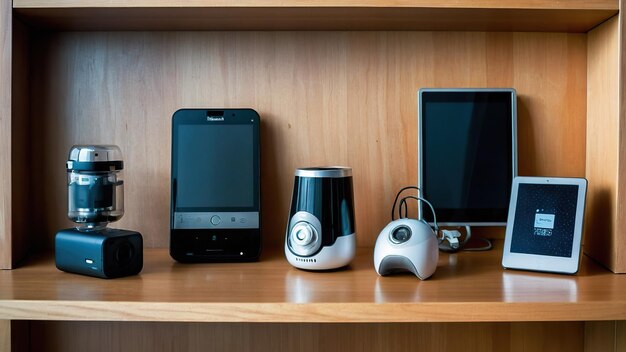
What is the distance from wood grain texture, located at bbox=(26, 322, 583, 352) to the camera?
3.46 ft

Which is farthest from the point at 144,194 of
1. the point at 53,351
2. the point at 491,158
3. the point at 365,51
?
the point at 491,158

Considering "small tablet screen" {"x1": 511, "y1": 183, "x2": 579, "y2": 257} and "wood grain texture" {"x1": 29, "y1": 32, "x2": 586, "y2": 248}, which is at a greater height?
"wood grain texture" {"x1": 29, "y1": 32, "x2": 586, "y2": 248}

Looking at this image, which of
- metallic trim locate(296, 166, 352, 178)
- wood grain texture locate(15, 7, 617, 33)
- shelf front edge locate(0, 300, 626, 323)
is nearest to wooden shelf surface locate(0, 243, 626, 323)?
shelf front edge locate(0, 300, 626, 323)

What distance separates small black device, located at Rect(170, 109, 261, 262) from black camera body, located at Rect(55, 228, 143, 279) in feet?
0.33

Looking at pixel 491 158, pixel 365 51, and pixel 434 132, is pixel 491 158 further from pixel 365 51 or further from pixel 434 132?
pixel 365 51

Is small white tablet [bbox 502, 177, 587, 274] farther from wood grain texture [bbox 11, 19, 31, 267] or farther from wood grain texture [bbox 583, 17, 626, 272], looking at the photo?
wood grain texture [bbox 11, 19, 31, 267]

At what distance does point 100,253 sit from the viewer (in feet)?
2.72

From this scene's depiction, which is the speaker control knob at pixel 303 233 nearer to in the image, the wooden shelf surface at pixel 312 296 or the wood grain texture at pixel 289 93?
the wooden shelf surface at pixel 312 296

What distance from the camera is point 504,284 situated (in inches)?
32.1

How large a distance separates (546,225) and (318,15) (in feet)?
1.60

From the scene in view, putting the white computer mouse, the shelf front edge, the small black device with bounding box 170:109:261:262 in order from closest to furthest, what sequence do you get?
the shelf front edge, the white computer mouse, the small black device with bounding box 170:109:261:262

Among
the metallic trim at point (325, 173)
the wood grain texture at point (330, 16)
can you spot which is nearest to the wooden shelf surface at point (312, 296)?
the metallic trim at point (325, 173)

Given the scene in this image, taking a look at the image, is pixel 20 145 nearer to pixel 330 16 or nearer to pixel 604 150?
pixel 330 16

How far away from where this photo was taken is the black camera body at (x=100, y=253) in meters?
0.83
